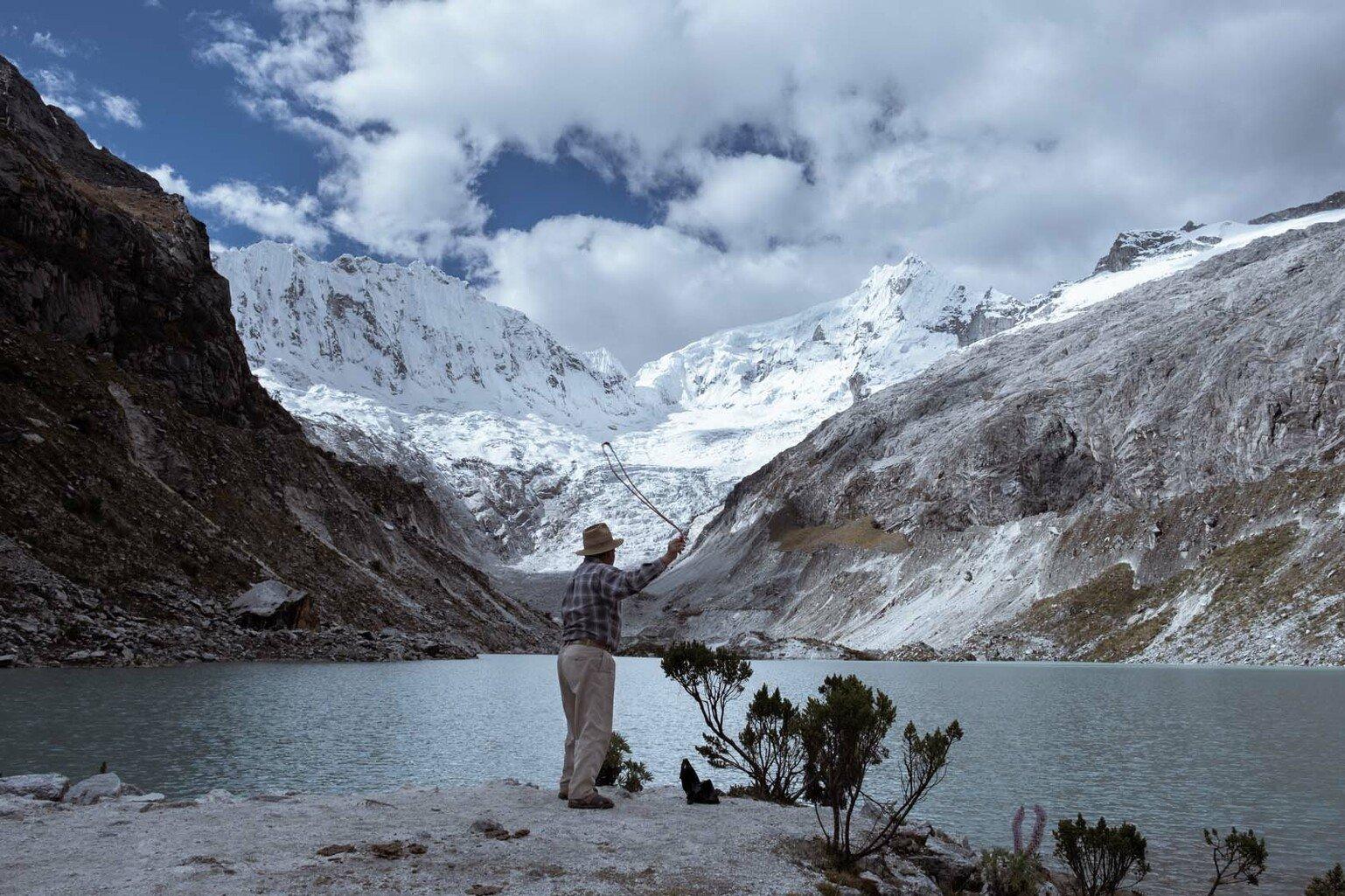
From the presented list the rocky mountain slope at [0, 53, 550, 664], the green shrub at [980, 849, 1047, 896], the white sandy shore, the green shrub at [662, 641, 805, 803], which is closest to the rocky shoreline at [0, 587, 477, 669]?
the rocky mountain slope at [0, 53, 550, 664]

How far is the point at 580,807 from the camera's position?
1197 centimetres

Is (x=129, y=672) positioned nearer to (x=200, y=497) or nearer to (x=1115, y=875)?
(x=200, y=497)

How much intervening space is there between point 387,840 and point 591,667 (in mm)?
3322

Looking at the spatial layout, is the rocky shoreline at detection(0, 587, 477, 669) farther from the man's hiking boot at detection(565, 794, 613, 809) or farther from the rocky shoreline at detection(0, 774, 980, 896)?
the man's hiking boot at detection(565, 794, 613, 809)

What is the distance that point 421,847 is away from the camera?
30.7 ft

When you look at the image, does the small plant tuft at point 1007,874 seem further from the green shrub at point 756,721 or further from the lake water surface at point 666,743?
the lake water surface at point 666,743

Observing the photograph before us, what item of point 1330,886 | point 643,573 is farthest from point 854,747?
point 1330,886

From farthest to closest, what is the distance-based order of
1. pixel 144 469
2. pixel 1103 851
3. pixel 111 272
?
pixel 111 272, pixel 144 469, pixel 1103 851

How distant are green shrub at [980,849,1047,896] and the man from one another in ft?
16.3

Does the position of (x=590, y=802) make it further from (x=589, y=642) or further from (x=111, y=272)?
(x=111, y=272)

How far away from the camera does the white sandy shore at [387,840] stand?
7.96 metres

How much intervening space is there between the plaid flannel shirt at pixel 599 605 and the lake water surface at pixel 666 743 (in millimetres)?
8286

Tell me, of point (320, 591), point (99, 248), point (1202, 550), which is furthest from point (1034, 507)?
point (99, 248)

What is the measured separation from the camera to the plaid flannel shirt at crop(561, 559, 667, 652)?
12.1 m
